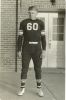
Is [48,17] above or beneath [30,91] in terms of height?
above

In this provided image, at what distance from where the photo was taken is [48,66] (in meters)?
12.8

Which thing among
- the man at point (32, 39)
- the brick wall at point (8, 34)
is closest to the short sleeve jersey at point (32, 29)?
the man at point (32, 39)

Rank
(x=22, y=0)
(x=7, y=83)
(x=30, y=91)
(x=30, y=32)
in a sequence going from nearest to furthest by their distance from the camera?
(x=30, y=32) < (x=30, y=91) < (x=7, y=83) < (x=22, y=0)

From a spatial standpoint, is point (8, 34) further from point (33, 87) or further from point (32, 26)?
point (32, 26)

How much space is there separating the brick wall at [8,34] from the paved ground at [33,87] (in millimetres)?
606

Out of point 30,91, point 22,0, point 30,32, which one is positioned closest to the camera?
point 30,32

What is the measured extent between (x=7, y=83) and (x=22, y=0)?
3992 millimetres

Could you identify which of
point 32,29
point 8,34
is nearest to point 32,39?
point 32,29

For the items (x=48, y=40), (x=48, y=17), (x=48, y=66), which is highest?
(x=48, y=17)

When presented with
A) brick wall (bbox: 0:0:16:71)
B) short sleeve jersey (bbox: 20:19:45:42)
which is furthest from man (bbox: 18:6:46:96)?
brick wall (bbox: 0:0:16:71)

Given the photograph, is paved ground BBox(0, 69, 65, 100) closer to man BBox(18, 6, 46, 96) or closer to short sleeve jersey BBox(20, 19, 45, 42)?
man BBox(18, 6, 46, 96)

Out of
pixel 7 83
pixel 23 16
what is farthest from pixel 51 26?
pixel 7 83

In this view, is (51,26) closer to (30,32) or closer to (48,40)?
(48,40)

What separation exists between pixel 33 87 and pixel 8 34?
13.1ft
